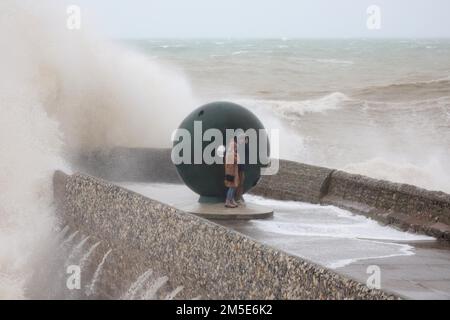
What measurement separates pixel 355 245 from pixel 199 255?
2761mm

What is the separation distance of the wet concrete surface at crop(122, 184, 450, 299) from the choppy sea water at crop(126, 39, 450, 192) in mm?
6868

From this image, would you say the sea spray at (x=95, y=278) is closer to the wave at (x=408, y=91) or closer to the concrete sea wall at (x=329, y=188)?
the concrete sea wall at (x=329, y=188)

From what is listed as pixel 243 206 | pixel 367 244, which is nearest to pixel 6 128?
pixel 243 206

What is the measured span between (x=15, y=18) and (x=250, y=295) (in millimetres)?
12986

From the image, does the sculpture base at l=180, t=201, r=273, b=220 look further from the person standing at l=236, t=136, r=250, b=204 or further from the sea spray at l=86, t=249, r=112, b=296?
the sea spray at l=86, t=249, r=112, b=296

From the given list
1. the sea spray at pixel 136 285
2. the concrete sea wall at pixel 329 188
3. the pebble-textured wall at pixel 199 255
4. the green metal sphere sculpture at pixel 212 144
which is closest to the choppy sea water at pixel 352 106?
the concrete sea wall at pixel 329 188

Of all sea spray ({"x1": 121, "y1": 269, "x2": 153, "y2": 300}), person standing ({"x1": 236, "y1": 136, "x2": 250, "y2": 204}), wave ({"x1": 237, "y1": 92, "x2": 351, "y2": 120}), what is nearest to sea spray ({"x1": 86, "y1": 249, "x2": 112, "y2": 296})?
sea spray ({"x1": 121, "y1": 269, "x2": 153, "y2": 300})

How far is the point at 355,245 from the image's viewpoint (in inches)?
395

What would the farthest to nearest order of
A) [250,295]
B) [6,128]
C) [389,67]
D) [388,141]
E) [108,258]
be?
1. [389,67]
2. [388,141]
3. [6,128]
4. [108,258]
5. [250,295]

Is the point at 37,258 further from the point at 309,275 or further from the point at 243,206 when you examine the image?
the point at 309,275

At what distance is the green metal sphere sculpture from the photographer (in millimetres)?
11000

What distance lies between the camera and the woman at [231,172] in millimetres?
10938

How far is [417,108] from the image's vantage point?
32156 mm

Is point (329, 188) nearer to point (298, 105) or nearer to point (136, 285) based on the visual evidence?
point (136, 285)
